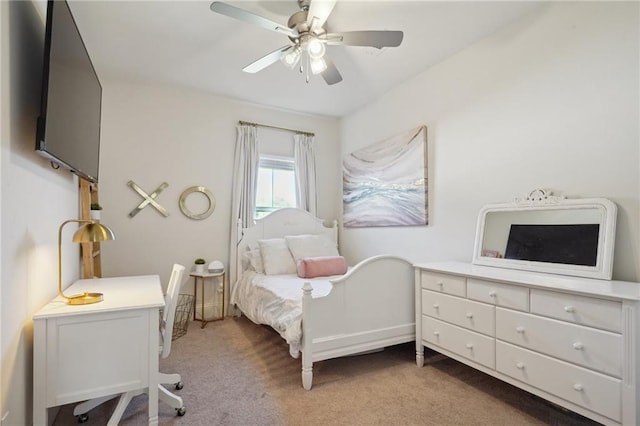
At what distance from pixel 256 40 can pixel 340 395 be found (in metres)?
2.77

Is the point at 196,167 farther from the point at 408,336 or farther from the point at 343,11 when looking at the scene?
the point at 408,336

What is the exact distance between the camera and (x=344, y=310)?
2.29m

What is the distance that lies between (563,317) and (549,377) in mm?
336

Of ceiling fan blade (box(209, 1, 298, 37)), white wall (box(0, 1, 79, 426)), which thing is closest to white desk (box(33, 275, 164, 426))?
white wall (box(0, 1, 79, 426))

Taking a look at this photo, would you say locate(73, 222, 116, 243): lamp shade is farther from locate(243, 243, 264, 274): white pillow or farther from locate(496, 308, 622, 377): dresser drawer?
locate(496, 308, 622, 377): dresser drawer

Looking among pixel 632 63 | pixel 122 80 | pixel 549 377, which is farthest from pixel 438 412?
pixel 122 80

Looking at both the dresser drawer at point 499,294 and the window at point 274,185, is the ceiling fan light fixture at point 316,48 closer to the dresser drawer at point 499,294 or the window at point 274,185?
the dresser drawer at point 499,294

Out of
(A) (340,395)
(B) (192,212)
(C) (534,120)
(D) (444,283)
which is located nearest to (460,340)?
(D) (444,283)

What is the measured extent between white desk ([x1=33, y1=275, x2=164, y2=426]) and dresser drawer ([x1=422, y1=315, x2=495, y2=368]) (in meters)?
1.85

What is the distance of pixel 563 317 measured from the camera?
1606mm

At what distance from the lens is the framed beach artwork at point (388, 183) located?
313 centimetres

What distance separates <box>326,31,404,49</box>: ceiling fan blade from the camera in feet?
6.27

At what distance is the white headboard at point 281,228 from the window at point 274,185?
0.82ft

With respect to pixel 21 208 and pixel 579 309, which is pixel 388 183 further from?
Result: pixel 21 208
